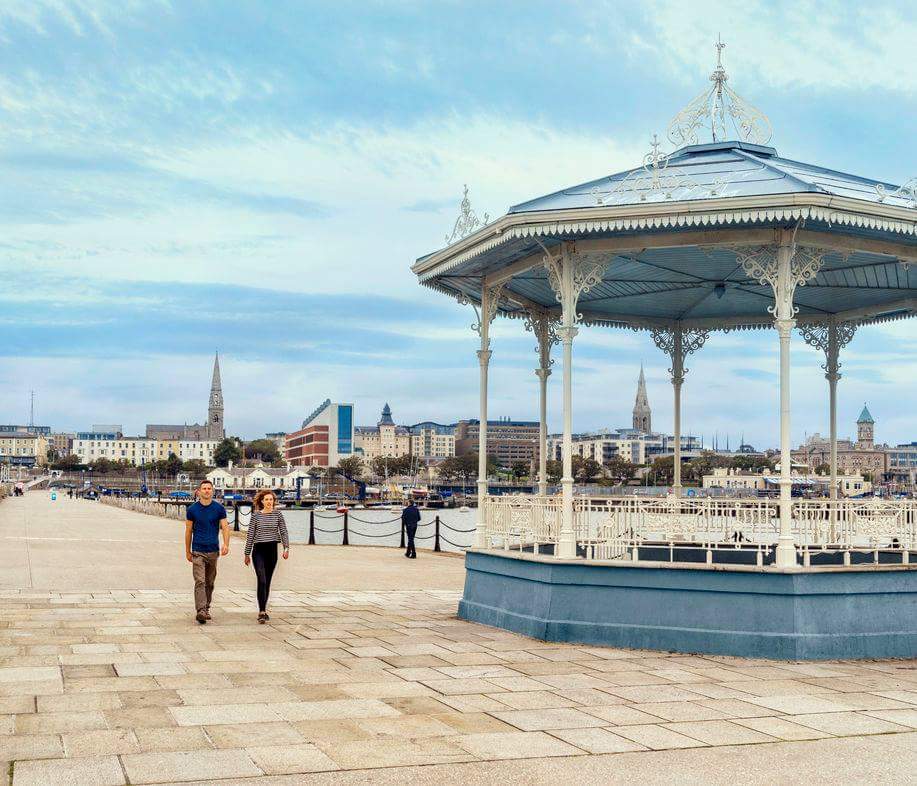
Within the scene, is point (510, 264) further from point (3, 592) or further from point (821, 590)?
point (3, 592)

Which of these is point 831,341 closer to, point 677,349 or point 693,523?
point 677,349

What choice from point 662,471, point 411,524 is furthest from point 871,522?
point 662,471

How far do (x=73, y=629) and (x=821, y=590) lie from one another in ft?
26.7

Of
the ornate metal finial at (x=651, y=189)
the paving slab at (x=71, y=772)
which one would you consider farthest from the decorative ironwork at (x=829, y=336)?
the paving slab at (x=71, y=772)

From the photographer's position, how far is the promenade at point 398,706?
6141mm

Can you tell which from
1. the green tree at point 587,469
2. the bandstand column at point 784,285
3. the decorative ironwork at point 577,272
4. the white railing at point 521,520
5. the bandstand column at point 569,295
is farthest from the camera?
the green tree at point 587,469

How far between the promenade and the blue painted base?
1.12 ft

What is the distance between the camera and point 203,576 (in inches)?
485

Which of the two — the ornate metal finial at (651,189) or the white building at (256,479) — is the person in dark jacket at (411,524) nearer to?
the ornate metal finial at (651,189)

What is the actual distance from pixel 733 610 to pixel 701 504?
1449 mm

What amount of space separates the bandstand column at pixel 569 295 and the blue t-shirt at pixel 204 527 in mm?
4128

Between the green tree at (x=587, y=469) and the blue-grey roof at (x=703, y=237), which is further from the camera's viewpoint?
the green tree at (x=587, y=469)

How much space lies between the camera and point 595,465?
535 feet

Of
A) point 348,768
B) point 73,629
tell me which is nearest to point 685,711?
point 348,768
